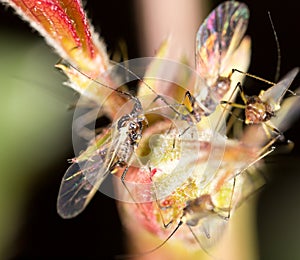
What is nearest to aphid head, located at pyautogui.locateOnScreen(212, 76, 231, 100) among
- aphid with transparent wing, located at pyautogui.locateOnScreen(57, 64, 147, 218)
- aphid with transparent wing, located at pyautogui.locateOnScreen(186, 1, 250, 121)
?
aphid with transparent wing, located at pyautogui.locateOnScreen(186, 1, 250, 121)

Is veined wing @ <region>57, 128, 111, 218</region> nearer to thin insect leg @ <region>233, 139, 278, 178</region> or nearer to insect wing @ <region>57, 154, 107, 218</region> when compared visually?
insect wing @ <region>57, 154, 107, 218</region>

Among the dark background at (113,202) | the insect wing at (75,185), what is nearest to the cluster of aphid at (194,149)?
the insect wing at (75,185)

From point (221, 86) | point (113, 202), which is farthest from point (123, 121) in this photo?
point (113, 202)

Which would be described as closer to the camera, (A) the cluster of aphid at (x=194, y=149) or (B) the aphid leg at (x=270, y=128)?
(A) the cluster of aphid at (x=194, y=149)

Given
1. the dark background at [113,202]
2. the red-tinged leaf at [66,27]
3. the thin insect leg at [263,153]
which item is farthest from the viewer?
the dark background at [113,202]

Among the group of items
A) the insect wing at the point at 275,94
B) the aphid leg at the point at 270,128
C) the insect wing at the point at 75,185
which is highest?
the insect wing at the point at 275,94

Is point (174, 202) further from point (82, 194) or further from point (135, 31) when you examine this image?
point (135, 31)

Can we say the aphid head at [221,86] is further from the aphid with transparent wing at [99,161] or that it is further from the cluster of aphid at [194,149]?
the aphid with transparent wing at [99,161]

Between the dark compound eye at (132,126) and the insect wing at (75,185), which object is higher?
the dark compound eye at (132,126)
